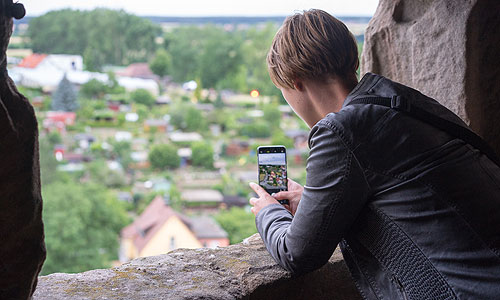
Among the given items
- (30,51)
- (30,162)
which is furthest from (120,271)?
(30,51)

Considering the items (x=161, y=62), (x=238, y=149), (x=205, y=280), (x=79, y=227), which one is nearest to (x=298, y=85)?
(x=205, y=280)

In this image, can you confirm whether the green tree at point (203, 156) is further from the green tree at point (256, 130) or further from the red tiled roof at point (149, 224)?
the red tiled roof at point (149, 224)

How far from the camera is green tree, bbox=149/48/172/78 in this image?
12.5 metres

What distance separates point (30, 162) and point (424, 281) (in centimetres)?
66

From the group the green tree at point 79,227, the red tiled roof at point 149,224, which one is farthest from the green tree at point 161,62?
the green tree at point 79,227

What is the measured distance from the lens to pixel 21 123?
89 centimetres

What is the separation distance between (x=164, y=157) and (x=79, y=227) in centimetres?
284

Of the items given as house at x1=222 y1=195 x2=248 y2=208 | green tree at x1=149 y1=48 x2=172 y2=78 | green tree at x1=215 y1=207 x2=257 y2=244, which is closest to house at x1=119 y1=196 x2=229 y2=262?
green tree at x1=215 y1=207 x2=257 y2=244

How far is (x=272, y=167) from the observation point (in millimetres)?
1428

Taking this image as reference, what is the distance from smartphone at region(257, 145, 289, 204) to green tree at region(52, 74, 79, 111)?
13.2 metres

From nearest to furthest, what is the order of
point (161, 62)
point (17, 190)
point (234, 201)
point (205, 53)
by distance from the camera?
point (17, 190), point (205, 53), point (234, 201), point (161, 62)

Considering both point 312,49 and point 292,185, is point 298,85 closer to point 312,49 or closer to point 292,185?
point 312,49

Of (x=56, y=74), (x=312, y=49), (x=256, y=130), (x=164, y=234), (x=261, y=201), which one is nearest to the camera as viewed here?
(x=312, y=49)

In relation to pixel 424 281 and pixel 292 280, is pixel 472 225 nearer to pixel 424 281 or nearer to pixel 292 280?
pixel 424 281
